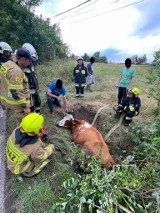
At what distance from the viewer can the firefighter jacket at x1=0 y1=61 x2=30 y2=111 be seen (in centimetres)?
274

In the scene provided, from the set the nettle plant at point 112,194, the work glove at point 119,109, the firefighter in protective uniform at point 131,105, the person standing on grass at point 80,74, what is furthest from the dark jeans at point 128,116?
the person standing on grass at point 80,74

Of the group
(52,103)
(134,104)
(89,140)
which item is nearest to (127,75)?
(134,104)

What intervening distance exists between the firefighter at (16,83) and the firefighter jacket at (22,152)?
579 mm

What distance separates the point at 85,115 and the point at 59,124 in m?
1.19

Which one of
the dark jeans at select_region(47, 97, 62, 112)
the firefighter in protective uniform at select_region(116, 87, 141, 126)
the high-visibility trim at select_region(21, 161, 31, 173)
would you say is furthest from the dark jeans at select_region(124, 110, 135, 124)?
the high-visibility trim at select_region(21, 161, 31, 173)

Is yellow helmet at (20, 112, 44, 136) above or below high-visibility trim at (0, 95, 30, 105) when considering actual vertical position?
below

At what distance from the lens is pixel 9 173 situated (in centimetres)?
275

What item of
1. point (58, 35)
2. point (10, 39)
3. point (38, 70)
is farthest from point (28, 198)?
point (58, 35)

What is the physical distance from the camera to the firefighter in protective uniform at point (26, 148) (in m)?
2.37

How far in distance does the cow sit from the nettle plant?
2.43 feet

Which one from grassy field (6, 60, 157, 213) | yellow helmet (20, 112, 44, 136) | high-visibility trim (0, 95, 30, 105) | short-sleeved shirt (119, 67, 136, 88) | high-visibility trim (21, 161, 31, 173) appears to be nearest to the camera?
grassy field (6, 60, 157, 213)

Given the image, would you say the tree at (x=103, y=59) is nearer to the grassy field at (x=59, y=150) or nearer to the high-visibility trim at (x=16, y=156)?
the grassy field at (x=59, y=150)

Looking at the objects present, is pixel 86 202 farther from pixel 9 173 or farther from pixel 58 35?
pixel 58 35

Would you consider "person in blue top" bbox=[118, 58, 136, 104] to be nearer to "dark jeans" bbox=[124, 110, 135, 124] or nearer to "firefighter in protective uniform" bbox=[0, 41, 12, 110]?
"dark jeans" bbox=[124, 110, 135, 124]
